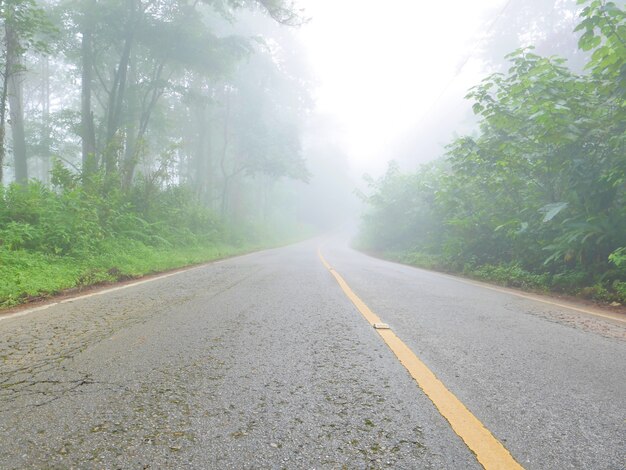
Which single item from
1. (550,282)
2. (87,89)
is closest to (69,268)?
(550,282)

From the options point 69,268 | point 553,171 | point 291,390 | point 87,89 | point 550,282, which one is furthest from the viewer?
point 87,89

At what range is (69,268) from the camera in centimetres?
645

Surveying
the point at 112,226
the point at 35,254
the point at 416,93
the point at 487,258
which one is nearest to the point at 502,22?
the point at 416,93

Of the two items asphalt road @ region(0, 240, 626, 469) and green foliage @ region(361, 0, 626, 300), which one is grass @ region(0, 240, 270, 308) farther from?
green foliage @ region(361, 0, 626, 300)

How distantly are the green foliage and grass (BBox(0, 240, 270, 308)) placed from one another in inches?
305

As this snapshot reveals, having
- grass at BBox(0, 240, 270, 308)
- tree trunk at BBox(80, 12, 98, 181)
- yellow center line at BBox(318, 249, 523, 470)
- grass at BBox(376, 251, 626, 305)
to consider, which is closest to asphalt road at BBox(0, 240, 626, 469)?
yellow center line at BBox(318, 249, 523, 470)

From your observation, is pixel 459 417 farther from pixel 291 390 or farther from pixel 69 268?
pixel 69 268

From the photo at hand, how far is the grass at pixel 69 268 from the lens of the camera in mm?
4888

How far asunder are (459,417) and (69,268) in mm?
6834

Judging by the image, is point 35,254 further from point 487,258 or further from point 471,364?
point 487,258

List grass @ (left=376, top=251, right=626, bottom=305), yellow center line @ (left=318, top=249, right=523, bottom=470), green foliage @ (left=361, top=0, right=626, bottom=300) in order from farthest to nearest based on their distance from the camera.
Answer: green foliage @ (left=361, top=0, right=626, bottom=300)
grass @ (left=376, top=251, right=626, bottom=305)
yellow center line @ (left=318, top=249, right=523, bottom=470)

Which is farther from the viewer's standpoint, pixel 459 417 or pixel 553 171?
pixel 553 171

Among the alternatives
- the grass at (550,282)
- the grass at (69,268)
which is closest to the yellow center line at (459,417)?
the grass at (69,268)

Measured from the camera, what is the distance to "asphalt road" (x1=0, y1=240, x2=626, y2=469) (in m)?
1.46
